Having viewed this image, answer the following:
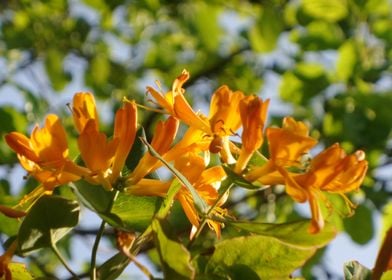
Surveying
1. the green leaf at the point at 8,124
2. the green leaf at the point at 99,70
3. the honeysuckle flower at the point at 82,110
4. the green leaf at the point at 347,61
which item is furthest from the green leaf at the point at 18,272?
the green leaf at the point at 99,70

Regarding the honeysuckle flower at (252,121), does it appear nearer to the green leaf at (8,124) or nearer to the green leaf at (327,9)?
the green leaf at (8,124)

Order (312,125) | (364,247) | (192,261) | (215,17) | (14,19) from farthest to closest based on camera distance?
(14,19) → (215,17) → (312,125) → (364,247) → (192,261)

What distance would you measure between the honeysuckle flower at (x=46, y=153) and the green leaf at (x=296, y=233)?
0.20 meters

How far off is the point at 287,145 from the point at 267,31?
82.9 inches

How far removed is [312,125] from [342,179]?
6.50 ft

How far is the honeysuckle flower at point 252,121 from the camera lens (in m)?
0.85

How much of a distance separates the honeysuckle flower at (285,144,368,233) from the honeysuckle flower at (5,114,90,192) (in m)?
0.23

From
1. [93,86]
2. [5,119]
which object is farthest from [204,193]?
[93,86]

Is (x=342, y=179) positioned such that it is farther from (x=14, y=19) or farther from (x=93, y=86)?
(x=14, y=19)

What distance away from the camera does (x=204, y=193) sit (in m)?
0.90

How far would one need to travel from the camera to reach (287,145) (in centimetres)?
84

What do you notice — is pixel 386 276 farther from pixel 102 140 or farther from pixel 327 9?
pixel 327 9

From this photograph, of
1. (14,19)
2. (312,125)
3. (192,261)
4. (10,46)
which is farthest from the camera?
(14,19)

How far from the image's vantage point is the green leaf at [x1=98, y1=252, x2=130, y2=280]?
0.85 m
